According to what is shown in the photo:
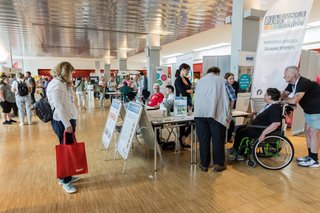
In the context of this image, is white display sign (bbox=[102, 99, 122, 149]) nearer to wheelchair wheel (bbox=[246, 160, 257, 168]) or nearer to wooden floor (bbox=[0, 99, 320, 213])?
wooden floor (bbox=[0, 99, 320, 213])

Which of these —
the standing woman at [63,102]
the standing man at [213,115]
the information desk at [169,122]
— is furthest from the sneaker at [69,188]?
the standing man at [213,115]

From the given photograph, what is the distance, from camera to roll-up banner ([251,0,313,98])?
10.2 feet

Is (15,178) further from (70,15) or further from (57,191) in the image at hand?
(70,15)

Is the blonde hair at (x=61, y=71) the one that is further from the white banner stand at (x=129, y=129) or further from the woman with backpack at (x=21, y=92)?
the woman with backpack at (x=21, y=92)

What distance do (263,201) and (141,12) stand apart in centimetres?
496

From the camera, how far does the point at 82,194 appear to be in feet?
8.20

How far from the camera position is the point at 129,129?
295 cm

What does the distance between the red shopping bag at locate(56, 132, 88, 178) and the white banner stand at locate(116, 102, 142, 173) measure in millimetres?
554

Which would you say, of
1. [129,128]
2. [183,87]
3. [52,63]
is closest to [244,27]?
[183,87]

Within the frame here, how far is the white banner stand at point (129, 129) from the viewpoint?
284 cm

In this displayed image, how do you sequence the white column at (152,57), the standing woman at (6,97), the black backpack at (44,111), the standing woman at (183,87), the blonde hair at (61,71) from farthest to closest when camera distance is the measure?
the white column at (152,57), the standing woman at (6,97), the standing woman at (183,87), the black backpack at (44,111), the blonde hair at (61,71)

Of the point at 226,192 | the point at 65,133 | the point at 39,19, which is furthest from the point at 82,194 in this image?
the point at 39,19

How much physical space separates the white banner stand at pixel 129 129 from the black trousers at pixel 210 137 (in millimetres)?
831

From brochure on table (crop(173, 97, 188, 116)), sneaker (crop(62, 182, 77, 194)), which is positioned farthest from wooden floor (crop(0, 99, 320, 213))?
brochure on table (crop(173, 97, 188, 116))
